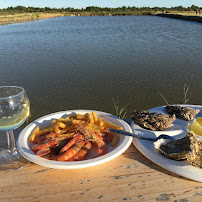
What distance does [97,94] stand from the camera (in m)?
7.98

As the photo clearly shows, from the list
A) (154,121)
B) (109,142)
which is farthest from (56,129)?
(154,121)

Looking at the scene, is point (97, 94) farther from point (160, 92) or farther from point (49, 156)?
point (49, 156)

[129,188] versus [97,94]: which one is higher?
[129,188]

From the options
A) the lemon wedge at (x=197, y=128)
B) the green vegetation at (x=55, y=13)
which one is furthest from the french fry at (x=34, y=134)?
the green vegetation at (x=55, y=13)

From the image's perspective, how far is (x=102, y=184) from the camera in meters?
1.40

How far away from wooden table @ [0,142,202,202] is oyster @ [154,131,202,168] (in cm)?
12

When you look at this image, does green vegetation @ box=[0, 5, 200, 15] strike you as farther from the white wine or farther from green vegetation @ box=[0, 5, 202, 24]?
the white wine

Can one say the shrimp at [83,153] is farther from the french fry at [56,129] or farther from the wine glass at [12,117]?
the wine glass at [12,117]

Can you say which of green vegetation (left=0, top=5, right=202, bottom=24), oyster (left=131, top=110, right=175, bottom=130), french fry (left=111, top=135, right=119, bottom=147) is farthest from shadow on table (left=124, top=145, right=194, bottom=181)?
green vegetation (left=0, top=5, right=202, bottom=24)

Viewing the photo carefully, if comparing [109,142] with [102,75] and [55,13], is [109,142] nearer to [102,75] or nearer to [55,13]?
[102,75]

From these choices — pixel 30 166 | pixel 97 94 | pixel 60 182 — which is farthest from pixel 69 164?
pixel 97 94

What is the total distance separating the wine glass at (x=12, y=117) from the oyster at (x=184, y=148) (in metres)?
0.93

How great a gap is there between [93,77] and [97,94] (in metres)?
1.67

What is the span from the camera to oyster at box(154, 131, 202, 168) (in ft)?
4.60
